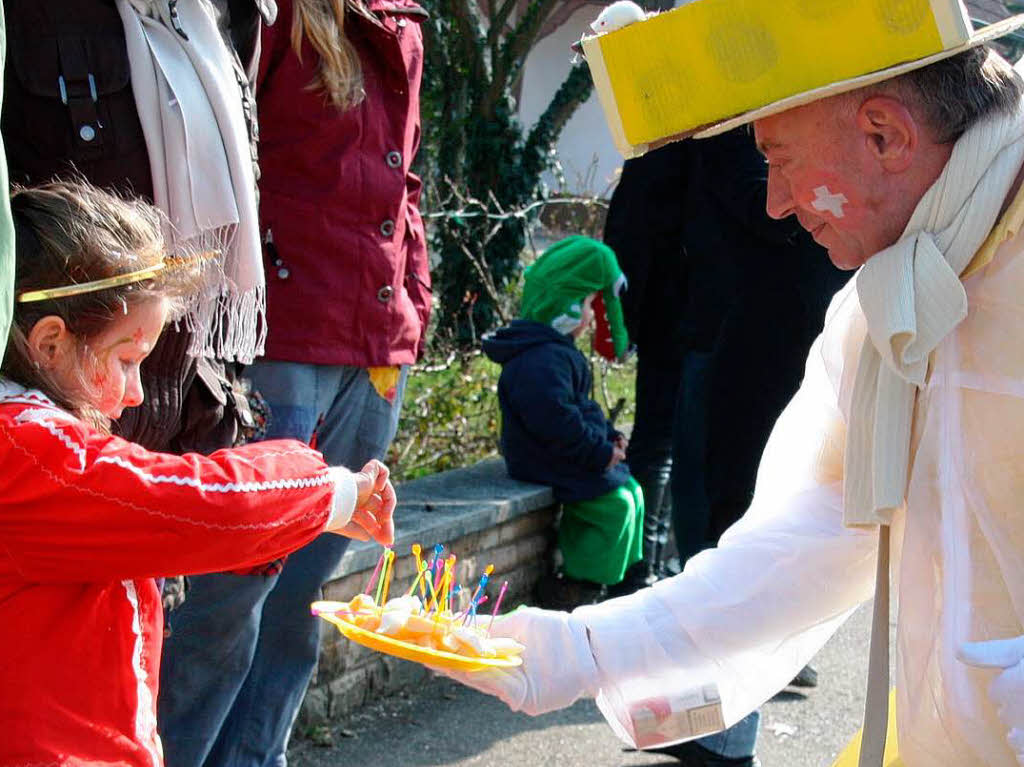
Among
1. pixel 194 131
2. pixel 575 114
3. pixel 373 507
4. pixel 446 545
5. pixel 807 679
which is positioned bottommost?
pixel 807 679

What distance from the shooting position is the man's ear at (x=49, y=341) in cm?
205

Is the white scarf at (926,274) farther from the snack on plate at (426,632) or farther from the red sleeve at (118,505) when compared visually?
the red sleeve at (118,505)

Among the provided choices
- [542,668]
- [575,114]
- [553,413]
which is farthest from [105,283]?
Result: [575,114]

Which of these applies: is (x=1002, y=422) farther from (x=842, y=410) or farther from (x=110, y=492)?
(x=110, y=492)

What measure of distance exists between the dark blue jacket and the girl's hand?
8.34ft

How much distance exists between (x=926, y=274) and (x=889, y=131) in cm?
22

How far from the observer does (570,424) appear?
492 centimetres

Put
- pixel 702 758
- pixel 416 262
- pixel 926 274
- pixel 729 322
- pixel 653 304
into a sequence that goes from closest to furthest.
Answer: pixel 926 274, pixel 416 262, pixel 702 758, pixel 729 322, pixel 653 304

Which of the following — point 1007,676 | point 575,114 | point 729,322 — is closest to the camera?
point 1007,676

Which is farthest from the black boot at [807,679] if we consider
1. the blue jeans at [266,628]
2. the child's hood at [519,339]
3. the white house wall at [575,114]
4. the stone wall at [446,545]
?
the white house wall at [575,114]

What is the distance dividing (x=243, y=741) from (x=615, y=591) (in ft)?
7.70

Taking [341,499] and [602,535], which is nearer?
[341,499]

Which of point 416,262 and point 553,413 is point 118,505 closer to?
point 416,262

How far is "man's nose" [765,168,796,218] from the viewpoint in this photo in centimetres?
205
